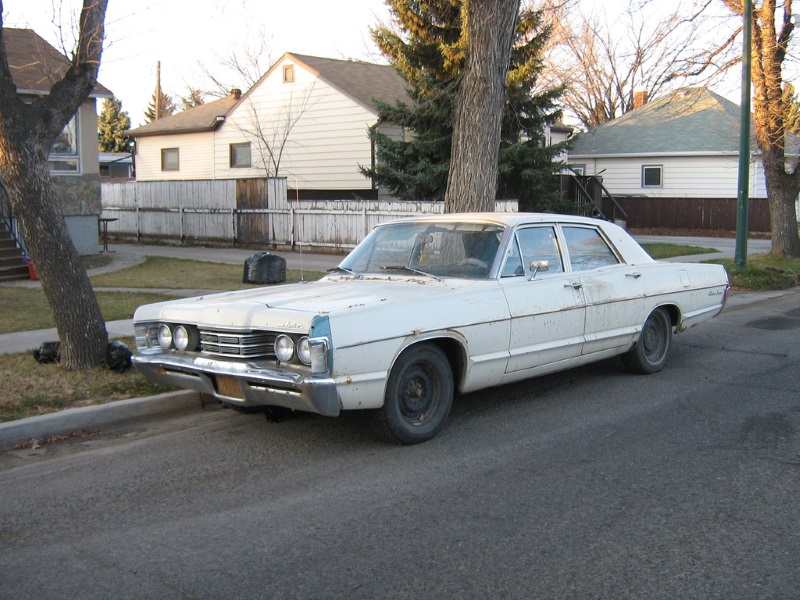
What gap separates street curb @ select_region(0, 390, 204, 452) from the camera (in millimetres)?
6128

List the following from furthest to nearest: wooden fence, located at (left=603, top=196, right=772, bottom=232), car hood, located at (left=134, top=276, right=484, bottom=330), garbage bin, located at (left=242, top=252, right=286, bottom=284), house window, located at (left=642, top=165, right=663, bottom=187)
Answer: house window, located at (left=642, top=165, right=663, bottom=187), wooden fence, located at (left=603, top=196, right=772, bottom=232), garbage bin, located at (left=242, top=252, right=286, bottom=284), car hood, located at (left=134, top=276, right=484, bottom=330)

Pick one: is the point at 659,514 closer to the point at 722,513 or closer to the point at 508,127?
the point at 722,513

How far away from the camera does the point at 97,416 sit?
6516mm

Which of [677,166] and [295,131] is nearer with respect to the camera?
[295,131]

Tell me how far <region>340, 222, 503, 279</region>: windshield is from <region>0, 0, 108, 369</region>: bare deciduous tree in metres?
2.43

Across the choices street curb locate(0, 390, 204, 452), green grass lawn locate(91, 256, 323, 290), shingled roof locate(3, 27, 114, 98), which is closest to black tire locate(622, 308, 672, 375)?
street curb locate(0, 390, 204, 452)

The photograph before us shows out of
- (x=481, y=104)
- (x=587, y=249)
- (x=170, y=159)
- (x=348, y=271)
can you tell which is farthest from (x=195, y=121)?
(x=587, y=249)

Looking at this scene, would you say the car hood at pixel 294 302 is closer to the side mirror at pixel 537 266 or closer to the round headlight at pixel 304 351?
the round headlight at pixel 304 351

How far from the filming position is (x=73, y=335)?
297 inches

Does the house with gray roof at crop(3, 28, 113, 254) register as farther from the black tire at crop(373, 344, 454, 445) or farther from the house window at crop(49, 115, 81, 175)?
the black tire at crop(373, 344, 454, 445)

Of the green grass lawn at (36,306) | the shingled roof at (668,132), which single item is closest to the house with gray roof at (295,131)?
the shingled roof at (668,132)

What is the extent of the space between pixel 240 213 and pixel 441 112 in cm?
658

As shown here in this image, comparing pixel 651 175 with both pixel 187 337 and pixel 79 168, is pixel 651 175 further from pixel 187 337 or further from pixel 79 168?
pixel 187 337

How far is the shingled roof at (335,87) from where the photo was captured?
26.1 metres
